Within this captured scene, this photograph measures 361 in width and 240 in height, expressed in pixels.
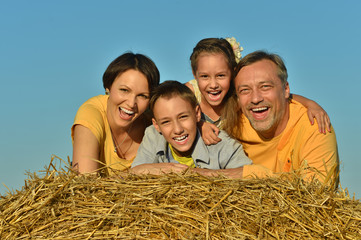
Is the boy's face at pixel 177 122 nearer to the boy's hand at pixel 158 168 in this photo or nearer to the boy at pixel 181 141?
the boy at pixel 181 141

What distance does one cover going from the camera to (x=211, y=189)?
11.3ft

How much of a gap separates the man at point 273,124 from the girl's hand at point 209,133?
10.9 inches

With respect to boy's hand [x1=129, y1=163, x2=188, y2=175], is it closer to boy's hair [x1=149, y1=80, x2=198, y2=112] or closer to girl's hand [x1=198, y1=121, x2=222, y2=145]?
girl's hand [x1=198, y1=121, x2=222, y2=145]

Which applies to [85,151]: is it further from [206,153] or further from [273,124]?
[273,124]

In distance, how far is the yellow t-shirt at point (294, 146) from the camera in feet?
16.4

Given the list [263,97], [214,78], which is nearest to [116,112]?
[214,78]

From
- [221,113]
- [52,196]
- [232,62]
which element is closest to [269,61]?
[232,62]

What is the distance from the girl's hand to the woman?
85cm

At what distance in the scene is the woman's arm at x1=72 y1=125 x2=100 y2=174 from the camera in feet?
16.5

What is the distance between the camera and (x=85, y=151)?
5.12m

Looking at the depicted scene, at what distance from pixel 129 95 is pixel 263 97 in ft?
5.85

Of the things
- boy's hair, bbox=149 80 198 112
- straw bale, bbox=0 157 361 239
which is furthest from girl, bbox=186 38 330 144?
straw bale, bbox=0 157 361 239

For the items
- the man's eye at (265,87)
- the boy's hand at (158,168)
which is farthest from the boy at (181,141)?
the man's eye at (265,87)

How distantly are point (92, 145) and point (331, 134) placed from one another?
3.07m
